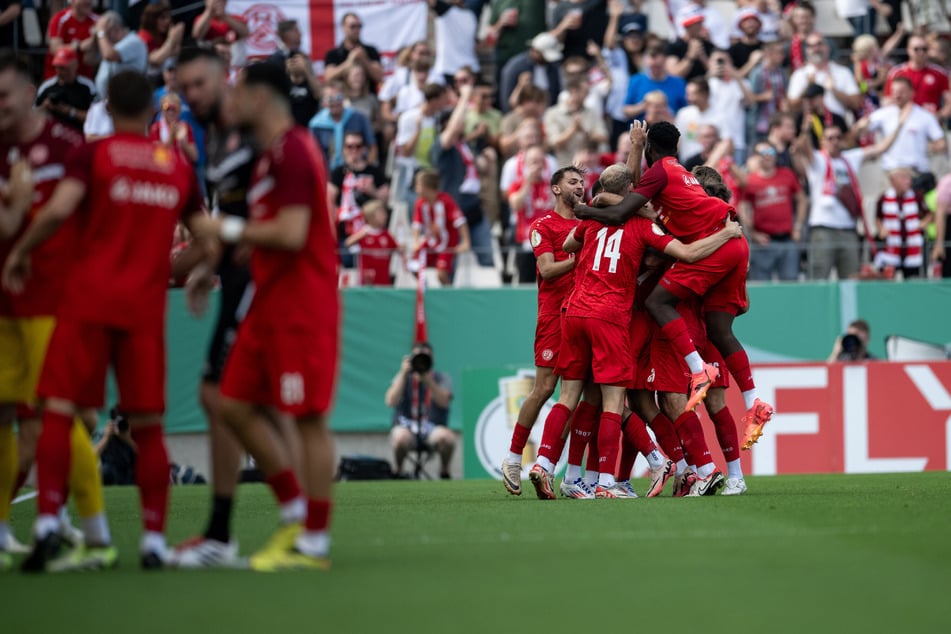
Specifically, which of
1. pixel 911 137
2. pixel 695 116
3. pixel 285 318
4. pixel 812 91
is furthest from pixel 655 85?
pixel 285 318

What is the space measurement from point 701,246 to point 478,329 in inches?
279

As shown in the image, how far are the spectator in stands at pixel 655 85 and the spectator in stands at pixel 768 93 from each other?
1012mm

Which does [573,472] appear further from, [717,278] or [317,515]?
[317,515]

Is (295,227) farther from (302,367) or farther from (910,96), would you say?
(910,96)

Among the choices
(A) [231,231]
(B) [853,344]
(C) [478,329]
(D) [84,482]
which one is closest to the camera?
(A) [231,231]

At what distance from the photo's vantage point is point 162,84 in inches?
757

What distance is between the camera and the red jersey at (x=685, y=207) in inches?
442

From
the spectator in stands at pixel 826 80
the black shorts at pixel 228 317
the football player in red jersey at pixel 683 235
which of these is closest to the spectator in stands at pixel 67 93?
the football player in red jersey at pixel 683 235

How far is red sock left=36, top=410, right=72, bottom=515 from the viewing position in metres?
6.62

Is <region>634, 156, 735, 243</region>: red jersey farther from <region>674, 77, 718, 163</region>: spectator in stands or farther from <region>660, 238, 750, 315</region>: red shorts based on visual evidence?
<region>674, 77, 718, 163</region>: spectator in stands

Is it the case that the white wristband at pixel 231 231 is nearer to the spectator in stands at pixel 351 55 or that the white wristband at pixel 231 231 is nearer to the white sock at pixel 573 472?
the white sock at pixel 573 472

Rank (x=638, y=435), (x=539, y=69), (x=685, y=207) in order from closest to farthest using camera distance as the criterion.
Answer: (x=685, y=207), (x=638, y=435), (x=539, y=69)

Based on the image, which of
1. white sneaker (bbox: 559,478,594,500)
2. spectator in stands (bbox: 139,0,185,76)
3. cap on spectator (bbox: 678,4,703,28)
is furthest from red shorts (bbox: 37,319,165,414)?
cap on spectator (bbox: 678,4,703,28)

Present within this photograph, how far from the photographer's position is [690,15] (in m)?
21.0
